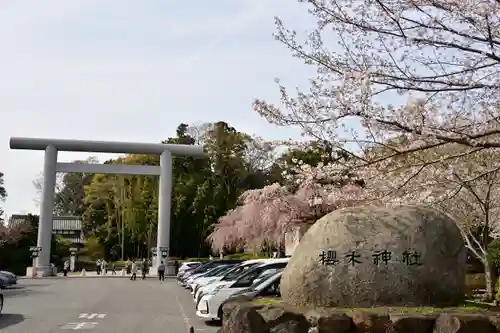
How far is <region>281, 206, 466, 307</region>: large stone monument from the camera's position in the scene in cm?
803

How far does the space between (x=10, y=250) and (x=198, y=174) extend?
62.5 feet

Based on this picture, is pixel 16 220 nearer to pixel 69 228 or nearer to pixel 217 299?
pixel 69 228

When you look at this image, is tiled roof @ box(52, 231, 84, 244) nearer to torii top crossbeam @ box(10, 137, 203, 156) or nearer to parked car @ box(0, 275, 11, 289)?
torii top crossbeam @ box(10, 137, 203, 156)

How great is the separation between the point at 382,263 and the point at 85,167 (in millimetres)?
37401

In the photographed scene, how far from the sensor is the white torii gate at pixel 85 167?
4150 centimetres

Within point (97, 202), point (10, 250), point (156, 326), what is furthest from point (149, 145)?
point (156, 326)

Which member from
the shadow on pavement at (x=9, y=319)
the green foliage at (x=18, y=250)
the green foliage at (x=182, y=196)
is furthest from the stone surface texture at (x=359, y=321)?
the green foliage at (x=18, y=250)

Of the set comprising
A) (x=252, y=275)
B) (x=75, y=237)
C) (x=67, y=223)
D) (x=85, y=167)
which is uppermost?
(x=85, y=167)

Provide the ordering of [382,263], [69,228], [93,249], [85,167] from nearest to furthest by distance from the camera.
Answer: [382,263]
[85,167]
[93,249]
[69,228]

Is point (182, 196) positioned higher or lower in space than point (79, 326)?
higher

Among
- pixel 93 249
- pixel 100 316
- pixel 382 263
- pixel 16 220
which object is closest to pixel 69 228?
pixel 93 249

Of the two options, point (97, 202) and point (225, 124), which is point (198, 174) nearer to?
point (225, 124)

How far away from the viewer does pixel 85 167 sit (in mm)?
42781

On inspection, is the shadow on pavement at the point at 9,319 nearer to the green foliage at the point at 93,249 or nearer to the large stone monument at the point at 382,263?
the large stone monument at the point at 382,263
